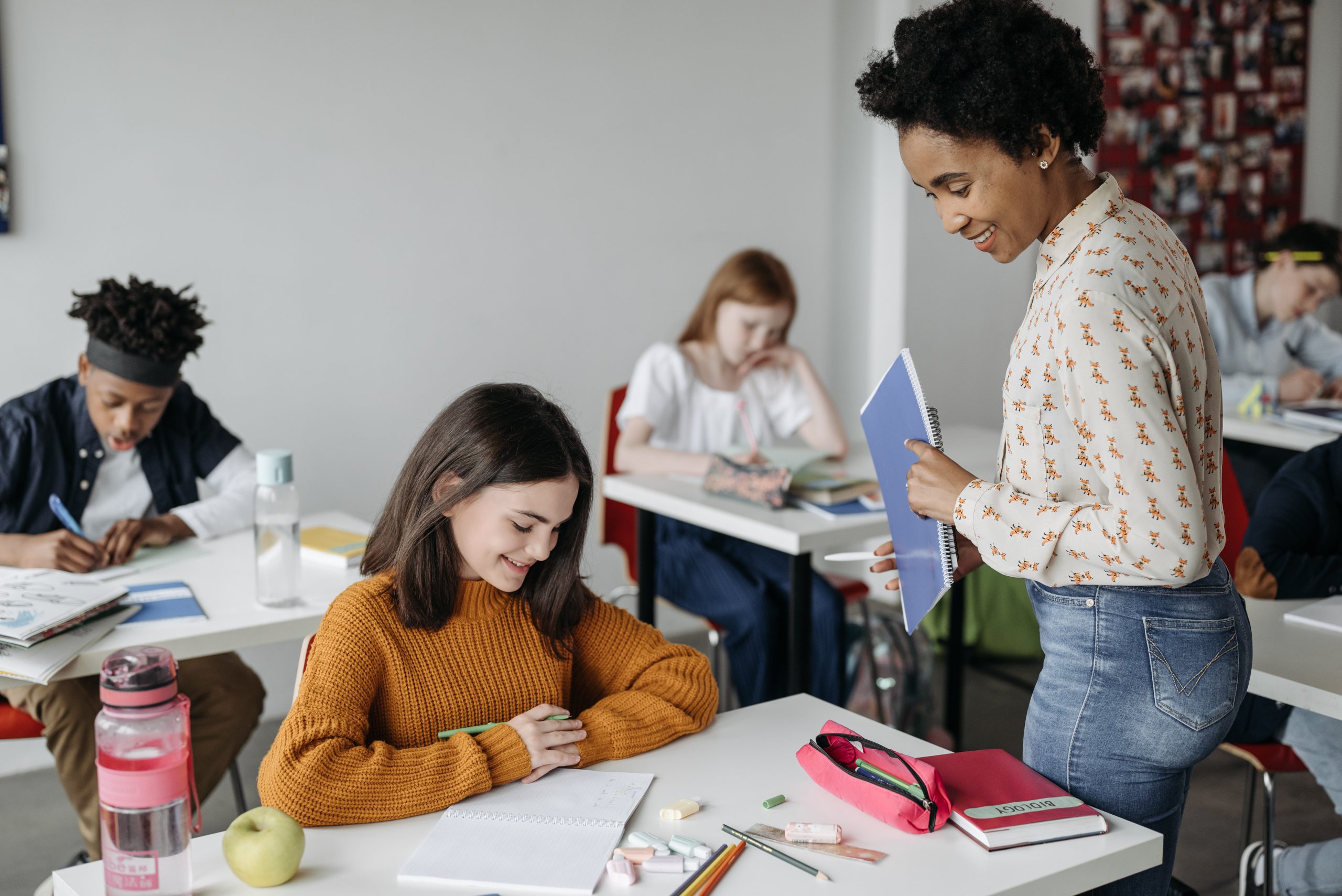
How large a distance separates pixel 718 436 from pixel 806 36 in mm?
1687

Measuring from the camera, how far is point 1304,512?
2152 mm

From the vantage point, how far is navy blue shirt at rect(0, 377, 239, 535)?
2365mm

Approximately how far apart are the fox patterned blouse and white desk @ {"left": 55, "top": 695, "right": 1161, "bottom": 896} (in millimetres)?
280

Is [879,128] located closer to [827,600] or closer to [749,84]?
[749,84]

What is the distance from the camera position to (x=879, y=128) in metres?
4.21

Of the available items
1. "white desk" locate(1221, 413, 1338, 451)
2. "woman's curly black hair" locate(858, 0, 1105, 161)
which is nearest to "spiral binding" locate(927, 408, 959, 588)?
"woman's curly black hair" locate(858, 0, 1105, 161)

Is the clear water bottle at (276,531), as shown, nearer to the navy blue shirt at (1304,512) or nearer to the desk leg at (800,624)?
the desk leg at (800,624)

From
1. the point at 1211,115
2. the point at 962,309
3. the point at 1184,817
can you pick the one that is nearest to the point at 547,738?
the point at 1184,817

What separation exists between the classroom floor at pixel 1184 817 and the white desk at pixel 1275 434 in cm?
88

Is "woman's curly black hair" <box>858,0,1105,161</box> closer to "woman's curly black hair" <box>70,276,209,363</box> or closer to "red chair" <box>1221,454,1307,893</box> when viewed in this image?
"red chair" <box>1221,454,1307,893</box>

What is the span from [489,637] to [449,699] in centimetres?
9

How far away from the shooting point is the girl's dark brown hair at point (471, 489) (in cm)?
142

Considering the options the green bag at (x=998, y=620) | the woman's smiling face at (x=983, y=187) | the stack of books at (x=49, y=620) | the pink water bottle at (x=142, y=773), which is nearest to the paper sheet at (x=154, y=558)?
the stack of books at (x=49, y=620)

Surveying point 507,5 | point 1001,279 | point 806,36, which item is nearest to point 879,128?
point 806,36
